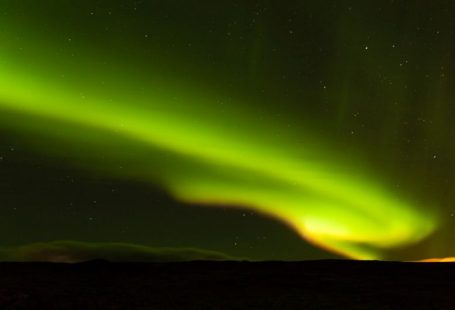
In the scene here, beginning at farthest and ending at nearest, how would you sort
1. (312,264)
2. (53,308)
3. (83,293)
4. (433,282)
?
(312,264) < (433,282) < (83,293) < (53,308)

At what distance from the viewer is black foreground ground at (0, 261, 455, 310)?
13133mm

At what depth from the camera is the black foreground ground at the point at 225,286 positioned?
13.1 meters

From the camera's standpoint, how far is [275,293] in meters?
15.2

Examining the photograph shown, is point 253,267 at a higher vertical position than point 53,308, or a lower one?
higher

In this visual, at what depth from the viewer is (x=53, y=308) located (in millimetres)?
12070

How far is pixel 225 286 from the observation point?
16.8 metres

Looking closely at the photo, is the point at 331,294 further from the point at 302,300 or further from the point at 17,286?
the point at 17,286

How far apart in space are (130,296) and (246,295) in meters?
2.78

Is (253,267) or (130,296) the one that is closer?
(130,296)

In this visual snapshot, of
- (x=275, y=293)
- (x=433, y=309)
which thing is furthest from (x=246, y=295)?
(x=433, y=309)

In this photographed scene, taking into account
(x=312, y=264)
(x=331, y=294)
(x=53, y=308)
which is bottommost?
(x=53, y=308)

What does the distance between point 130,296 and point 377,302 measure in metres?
5.69

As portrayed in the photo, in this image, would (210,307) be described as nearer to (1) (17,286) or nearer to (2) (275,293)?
(2) (275,293)

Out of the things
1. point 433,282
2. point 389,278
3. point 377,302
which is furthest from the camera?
point 389,278
